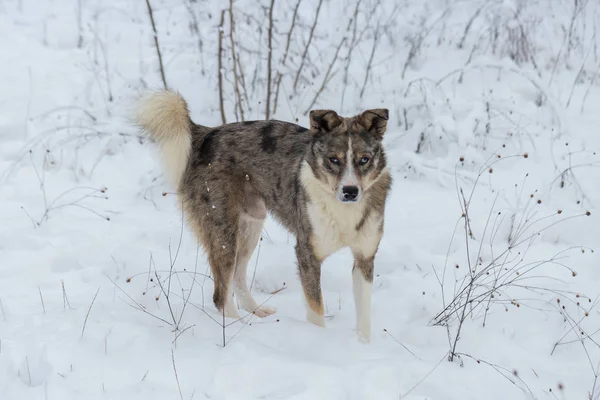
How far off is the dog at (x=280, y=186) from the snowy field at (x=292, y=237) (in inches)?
8.9

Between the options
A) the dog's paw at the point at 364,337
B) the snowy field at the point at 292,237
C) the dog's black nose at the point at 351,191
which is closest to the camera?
the snowy field at the point at 292,237

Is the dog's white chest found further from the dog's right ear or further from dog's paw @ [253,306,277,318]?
dog's paw @ [253,306,277,318]

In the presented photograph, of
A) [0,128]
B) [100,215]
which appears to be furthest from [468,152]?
[0,128]

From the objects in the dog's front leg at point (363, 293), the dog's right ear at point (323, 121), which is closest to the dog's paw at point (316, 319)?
the dog's front leg at point (363, 293)

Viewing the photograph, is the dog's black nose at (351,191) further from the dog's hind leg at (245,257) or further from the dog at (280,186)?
the dog's hind leg at (245,257)

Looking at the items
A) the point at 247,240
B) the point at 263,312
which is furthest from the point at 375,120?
the point at 263,312

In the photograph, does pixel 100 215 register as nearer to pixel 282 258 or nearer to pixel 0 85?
pixel 282 258

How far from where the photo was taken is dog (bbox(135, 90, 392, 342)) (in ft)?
12.8

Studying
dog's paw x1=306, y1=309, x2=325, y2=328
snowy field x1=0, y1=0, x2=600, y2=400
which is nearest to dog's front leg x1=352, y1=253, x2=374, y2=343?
snowy field x1=0, y1=0, x2=600, y2=400

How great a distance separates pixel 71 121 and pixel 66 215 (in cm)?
192

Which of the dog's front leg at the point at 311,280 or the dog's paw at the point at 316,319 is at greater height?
the dog's front leg at the point at 311,280

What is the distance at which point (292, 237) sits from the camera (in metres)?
5.76

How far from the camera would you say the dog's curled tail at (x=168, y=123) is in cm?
434

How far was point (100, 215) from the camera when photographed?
5.42m
